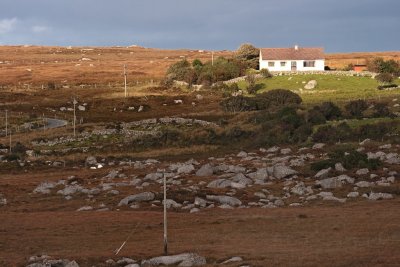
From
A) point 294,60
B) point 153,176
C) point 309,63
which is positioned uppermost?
point 294,60

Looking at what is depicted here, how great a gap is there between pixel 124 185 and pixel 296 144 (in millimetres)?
21748

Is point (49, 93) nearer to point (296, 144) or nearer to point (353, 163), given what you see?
point (296, 144)

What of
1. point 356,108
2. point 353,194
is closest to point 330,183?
point 353,194

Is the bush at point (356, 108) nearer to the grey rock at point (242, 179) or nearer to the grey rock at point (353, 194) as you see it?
the grey rock at point (242, 179)

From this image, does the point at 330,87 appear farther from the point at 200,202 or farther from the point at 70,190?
the point at 200,202

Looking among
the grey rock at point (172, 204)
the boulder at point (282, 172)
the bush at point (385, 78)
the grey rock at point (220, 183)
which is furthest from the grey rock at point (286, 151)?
the bush at point (385, 78)

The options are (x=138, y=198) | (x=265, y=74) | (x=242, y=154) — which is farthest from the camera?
(x=265, y=74)

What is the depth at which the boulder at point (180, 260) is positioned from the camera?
960 inches

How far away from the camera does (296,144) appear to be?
204 feet

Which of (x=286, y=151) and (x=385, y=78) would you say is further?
(x=385, y=78)

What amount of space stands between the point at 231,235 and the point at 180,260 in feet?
20.3

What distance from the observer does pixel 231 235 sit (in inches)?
1200

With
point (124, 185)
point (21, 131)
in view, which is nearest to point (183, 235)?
point (124, 185)

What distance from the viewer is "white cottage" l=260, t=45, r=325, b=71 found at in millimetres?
123375
